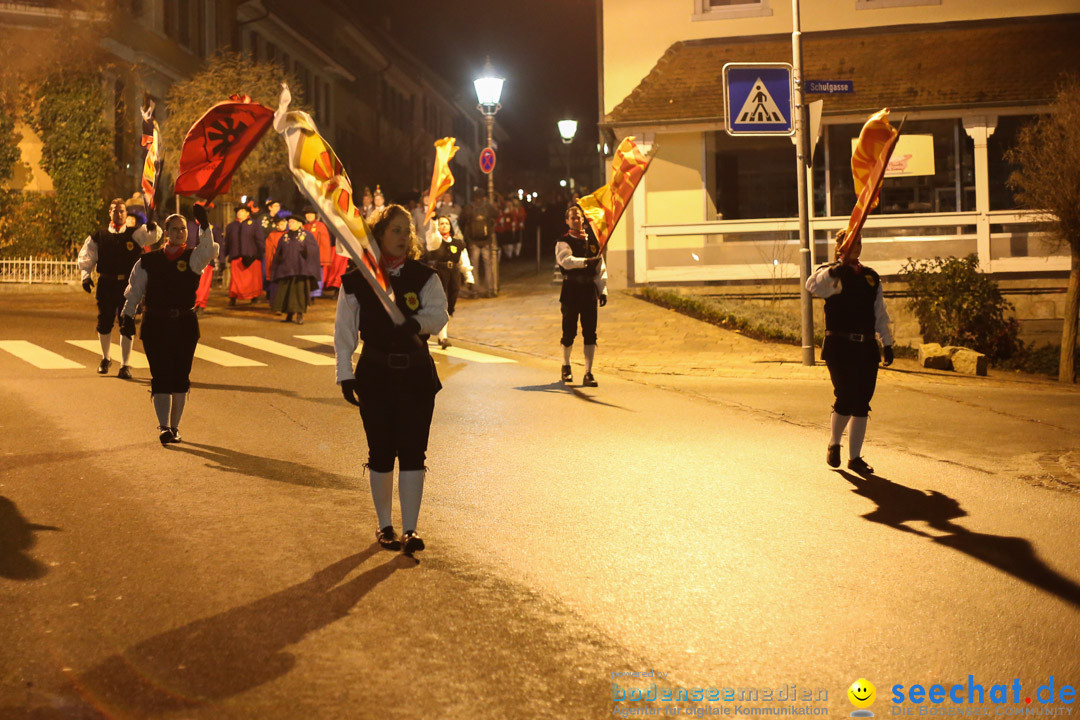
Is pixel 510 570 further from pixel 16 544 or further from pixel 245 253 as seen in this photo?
pixel 245 253

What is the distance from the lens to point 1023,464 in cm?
897

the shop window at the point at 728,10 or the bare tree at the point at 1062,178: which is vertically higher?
the shop window at the point at 728,10

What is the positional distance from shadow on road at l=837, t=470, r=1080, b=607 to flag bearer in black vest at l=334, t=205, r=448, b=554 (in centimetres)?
274

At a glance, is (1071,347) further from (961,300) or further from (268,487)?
(268,487)

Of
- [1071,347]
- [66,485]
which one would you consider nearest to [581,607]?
[66,485]

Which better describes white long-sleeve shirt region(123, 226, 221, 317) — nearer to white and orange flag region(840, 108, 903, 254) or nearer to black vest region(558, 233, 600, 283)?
black vest region(558, 233, 600, 283)

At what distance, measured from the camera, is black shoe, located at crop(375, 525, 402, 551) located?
628 cm

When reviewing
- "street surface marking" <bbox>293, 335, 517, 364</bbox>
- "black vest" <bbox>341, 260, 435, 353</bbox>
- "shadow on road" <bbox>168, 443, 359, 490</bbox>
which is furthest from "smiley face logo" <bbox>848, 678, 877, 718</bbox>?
"street surface marking" <bbox>293, 335, 517, 364</bbox>

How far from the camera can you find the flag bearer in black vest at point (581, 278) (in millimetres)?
12945

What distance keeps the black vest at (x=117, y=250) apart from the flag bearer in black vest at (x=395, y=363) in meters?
7.87

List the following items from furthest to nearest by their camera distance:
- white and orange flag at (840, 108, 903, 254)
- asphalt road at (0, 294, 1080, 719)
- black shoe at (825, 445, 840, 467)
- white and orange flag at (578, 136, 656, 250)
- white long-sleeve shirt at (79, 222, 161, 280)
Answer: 1. white and orange flag at (578, 136, 656, 250)
2. white long-sleeve shirt at (79, 222, 161, 280)
3. white and orange flag at (840, 108, 903, 254)
4. black shoe at (825, 445, 840, 467)
5. asphalt road at (0, 294, 1080, 719)

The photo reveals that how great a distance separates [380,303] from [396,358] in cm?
29

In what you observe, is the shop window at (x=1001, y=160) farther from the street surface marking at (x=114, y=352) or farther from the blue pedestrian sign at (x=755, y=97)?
the street surface marking at (x=114, y=352)

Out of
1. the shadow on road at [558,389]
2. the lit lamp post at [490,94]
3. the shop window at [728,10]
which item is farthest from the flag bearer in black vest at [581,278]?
the shop window at [728,10]
